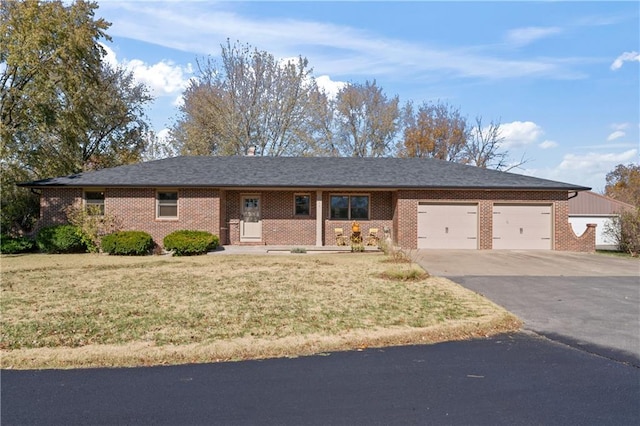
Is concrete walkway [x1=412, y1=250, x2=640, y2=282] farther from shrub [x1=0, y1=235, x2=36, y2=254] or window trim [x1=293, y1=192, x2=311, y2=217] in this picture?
shrub [x1=0, y1=235, x2=36, y2=254]

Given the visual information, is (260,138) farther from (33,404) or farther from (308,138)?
(33,404)

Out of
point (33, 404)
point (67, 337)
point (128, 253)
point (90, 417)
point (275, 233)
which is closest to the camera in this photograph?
point (90, 417)

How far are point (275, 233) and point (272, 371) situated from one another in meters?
15.0

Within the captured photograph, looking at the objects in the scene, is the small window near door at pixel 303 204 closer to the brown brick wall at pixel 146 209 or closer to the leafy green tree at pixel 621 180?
the brown brick wall at pixel 146 209

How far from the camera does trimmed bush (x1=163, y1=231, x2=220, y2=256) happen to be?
55.2ft

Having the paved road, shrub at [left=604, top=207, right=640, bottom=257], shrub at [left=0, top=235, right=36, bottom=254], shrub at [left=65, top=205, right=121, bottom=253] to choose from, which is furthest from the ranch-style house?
the paved road

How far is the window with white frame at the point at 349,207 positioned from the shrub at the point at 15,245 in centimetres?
1254

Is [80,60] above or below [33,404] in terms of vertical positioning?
above

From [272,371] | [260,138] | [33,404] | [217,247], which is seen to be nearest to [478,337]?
[272,371]

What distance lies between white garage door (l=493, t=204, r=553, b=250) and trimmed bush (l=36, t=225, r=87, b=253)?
674 inches

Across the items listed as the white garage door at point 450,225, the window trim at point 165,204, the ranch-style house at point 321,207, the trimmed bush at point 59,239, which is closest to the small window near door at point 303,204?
the ranch-style house at point 321,207

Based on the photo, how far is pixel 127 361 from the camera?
5328 mm

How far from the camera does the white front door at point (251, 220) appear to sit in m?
19.9

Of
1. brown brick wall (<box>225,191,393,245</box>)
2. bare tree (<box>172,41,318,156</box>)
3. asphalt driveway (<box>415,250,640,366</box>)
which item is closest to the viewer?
asphalt driveway (<box>415,250,640,366</box>)
